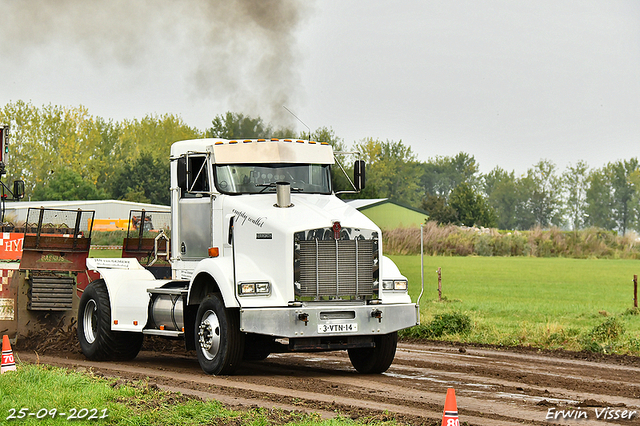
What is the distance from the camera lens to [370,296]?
41.1 feet

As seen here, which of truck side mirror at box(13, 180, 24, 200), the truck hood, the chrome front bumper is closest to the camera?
the chrome front bumper

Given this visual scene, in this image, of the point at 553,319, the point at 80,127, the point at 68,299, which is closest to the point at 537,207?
the point at 80,127

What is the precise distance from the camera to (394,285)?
12.8 metres

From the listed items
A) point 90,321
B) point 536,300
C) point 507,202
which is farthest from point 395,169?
point 90,321

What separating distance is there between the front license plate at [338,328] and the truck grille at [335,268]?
398 millimetres

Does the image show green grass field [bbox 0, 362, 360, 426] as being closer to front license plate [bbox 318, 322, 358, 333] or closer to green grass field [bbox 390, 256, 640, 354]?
front license plate [bbox 318, 322, 358, 333]

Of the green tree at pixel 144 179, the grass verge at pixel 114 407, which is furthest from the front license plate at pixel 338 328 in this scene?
the green tree at pixel 144 179

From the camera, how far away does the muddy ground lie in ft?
31.2

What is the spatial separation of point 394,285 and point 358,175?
7.09ft

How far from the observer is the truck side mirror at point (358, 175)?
14.2 m

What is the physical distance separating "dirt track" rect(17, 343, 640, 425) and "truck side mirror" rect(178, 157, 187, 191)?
283 cm

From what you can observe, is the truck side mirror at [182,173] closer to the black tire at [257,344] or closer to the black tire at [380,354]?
the black tire at [257,344]

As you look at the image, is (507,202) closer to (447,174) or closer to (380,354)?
(447,174)

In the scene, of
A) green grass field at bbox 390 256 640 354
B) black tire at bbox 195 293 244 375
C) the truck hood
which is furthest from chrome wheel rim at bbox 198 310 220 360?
green grass field at bbox 390 256 640 354
